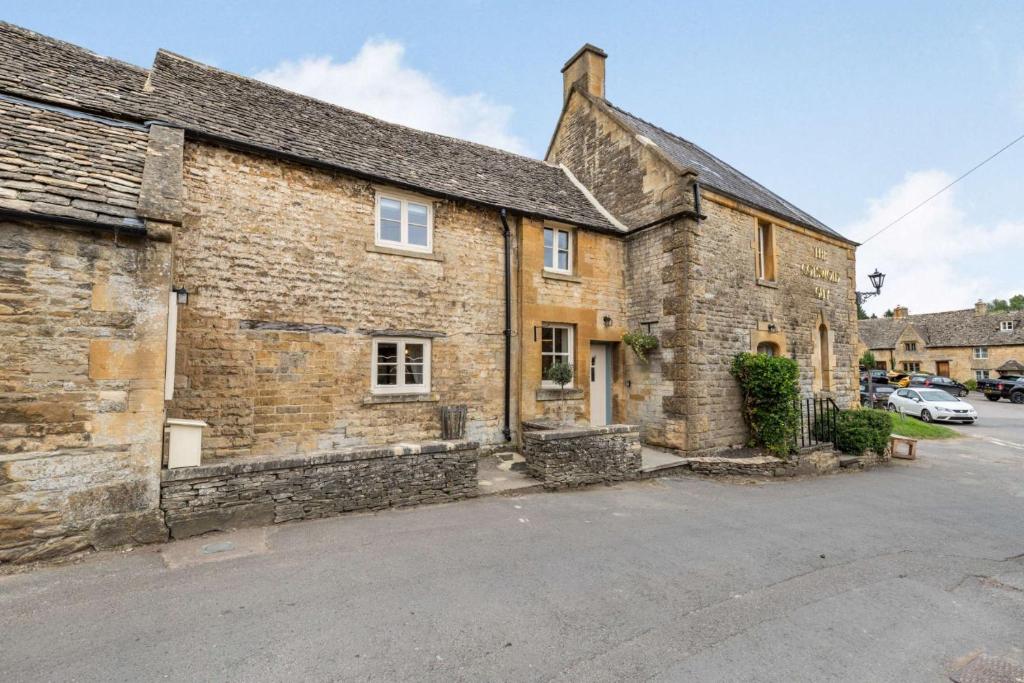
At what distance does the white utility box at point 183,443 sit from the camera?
5207 millimetres

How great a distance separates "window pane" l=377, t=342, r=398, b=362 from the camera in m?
8.70

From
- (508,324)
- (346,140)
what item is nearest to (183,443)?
(508,324)

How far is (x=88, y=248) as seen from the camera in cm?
481

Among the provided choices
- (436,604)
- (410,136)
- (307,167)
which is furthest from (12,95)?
(436,604)

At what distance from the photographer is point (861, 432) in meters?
11.2

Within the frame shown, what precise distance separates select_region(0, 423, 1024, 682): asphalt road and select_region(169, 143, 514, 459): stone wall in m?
2.61

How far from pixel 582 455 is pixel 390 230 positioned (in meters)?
5.78

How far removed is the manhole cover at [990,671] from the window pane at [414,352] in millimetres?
8045

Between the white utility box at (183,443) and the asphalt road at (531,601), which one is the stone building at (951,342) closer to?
the asphalt road at (531,601)

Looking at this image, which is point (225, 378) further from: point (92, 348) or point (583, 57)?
point (583, 57)

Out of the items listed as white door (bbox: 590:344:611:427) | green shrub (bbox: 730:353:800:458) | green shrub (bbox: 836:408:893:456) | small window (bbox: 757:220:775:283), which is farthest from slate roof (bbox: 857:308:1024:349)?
white door (bbox: 590:344:611:427)

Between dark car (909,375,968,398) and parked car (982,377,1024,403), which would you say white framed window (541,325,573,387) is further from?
parked car (982,377,1024,403)

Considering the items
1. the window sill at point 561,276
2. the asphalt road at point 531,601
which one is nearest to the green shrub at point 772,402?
the asphalt road at point 531,601

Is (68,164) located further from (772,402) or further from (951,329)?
(951,329)
